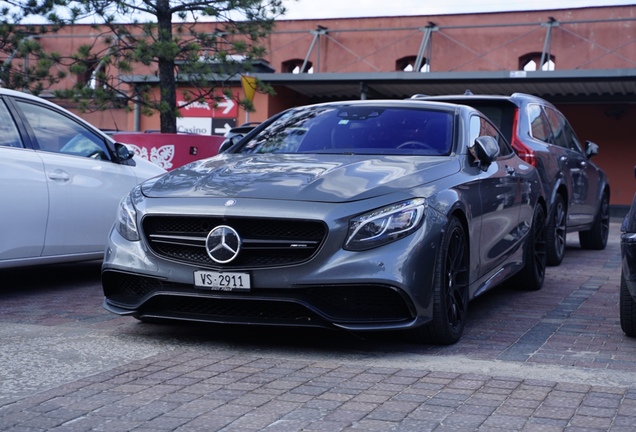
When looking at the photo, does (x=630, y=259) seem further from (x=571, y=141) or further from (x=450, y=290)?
(x=571, y=141)

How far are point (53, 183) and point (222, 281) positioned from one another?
282cm


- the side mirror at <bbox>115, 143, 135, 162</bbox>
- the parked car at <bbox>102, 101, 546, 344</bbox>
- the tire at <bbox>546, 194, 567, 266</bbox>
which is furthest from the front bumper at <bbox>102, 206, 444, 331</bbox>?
the tire at <bbox>546, 194, 567, 266</bbox>

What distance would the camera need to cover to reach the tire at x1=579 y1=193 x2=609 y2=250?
41.8ft

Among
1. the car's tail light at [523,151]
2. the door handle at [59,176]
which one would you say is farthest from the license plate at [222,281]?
the car's tail light at [523,151]

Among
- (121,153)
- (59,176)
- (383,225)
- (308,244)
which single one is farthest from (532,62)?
(308,244)

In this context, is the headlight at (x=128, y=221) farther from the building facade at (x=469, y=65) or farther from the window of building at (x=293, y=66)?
the window of building at (x=293, y=66)

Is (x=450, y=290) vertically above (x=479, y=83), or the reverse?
(x=479, y=83)

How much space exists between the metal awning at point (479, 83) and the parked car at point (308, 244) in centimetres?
2042

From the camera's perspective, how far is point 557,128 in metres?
11.1

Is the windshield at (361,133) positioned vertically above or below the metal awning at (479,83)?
below

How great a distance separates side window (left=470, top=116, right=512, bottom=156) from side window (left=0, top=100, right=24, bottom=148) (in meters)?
3.32

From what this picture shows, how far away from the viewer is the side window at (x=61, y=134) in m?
7.70

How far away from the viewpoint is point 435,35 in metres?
33.8

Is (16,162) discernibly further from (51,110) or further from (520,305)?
(520,305)
